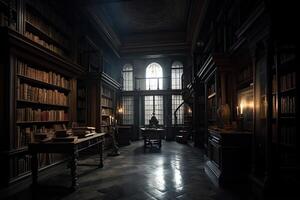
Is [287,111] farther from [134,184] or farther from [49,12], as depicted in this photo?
[49,12]

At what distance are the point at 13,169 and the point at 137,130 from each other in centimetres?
790

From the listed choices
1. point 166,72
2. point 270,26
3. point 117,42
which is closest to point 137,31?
point 117,42

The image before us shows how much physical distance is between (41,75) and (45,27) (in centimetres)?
124

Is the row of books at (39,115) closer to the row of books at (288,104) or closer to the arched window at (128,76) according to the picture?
the row of books at (288,104)

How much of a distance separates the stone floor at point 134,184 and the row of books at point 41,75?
1.97 m

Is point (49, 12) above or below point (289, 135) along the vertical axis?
above

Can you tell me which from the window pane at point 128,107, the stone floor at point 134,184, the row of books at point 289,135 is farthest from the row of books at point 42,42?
the window pane at point 128,107

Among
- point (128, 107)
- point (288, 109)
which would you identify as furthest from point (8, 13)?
point (128, 107)

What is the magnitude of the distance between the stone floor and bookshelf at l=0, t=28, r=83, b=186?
0.48 m

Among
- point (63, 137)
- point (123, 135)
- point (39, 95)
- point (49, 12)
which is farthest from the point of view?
point (123, 135)

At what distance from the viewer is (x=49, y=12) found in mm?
4902

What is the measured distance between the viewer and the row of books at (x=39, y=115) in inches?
147

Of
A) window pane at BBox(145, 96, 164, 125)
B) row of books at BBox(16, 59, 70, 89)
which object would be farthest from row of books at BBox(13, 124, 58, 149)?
window pane at BBox(145, 96, 164, 125)

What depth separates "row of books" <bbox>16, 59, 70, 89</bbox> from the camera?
373cm
